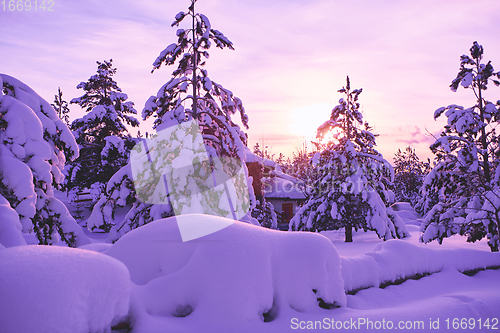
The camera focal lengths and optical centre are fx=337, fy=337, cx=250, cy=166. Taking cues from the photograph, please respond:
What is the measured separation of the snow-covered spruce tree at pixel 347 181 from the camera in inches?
601

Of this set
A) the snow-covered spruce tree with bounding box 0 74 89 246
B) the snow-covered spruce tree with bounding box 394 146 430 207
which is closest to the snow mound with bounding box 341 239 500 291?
the snow-covered spruce tree with bounding box 0 74 89 246

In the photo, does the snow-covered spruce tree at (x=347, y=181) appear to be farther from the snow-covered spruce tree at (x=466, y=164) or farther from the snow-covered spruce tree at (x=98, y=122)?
the snow-covered spruce tree at (x=98, y=122)

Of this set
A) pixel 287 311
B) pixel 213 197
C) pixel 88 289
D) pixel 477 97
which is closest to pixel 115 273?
pixel 88 289

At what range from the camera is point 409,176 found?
49.7m

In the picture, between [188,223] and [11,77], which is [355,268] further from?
[11,77]

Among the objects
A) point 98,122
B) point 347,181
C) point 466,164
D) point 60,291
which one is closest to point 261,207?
point 347,181

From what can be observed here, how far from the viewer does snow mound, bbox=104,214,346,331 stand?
150 inches

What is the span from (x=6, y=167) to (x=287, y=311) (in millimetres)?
5068

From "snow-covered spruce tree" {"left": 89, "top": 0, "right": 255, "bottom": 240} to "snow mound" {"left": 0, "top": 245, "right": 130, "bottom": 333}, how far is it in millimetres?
7000

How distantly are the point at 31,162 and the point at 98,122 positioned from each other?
50.7 ft

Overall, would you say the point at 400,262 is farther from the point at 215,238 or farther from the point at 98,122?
the point at 98,122

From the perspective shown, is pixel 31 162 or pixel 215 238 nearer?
pixel 215 238

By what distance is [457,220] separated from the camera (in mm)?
11734

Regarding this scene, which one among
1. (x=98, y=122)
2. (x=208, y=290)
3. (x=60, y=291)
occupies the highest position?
(x=98, y=122)
